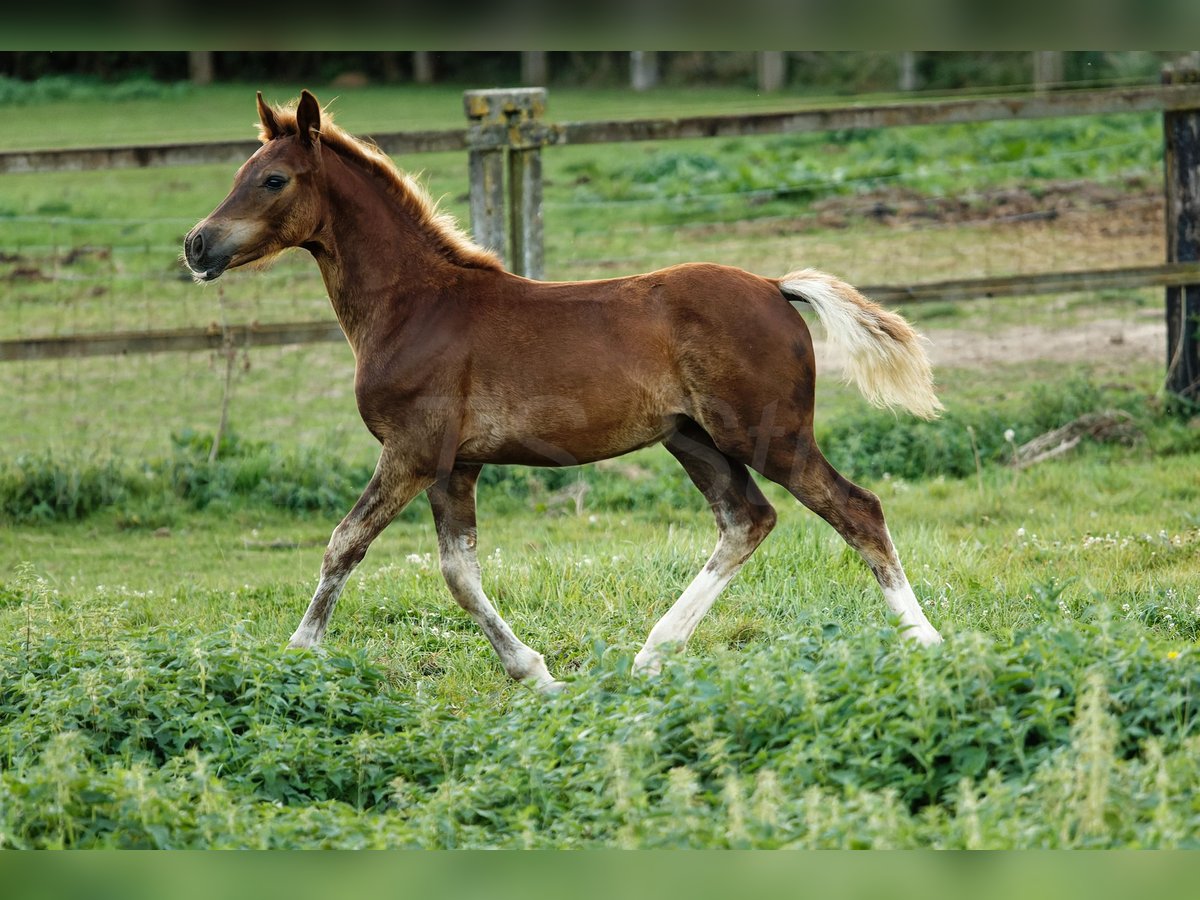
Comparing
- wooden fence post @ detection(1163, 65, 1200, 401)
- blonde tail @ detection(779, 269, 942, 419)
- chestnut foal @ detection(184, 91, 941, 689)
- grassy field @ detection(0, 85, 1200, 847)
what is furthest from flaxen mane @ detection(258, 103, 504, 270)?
wooden fence post @ detection(1163, 65, 1200, 401)

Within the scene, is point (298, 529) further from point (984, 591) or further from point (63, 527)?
point (984, 591)

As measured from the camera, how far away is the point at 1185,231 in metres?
9.02

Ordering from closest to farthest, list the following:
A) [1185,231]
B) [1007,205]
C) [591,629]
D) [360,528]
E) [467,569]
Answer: [360,528]
[467,569]
[591,629]
[1185,231]
[1007,205]

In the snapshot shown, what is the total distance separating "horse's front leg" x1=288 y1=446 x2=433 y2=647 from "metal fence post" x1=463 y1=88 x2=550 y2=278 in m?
3.63

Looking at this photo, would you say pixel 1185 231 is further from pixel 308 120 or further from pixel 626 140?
pixel 308 120

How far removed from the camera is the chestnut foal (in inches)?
199

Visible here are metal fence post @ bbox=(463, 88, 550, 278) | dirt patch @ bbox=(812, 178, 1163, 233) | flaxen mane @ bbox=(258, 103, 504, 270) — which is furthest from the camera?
dirt patch @ bbox=(812, 178, 1163, 233)

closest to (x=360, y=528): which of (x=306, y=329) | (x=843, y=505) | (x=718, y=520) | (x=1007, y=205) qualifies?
(x=718, y=520)

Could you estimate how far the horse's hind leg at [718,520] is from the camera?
17.1 feet

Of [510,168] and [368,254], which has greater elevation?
[510,168]

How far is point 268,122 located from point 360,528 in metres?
1.68

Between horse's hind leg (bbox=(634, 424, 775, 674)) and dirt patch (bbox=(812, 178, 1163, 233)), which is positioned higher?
dirt patch (bbox=(812, 178, 1163, 233))

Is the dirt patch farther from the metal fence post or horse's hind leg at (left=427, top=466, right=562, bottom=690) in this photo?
horse's hind leg at (left=427, top=466, right=562, bottom=690)

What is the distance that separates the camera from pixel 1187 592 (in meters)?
5.66
